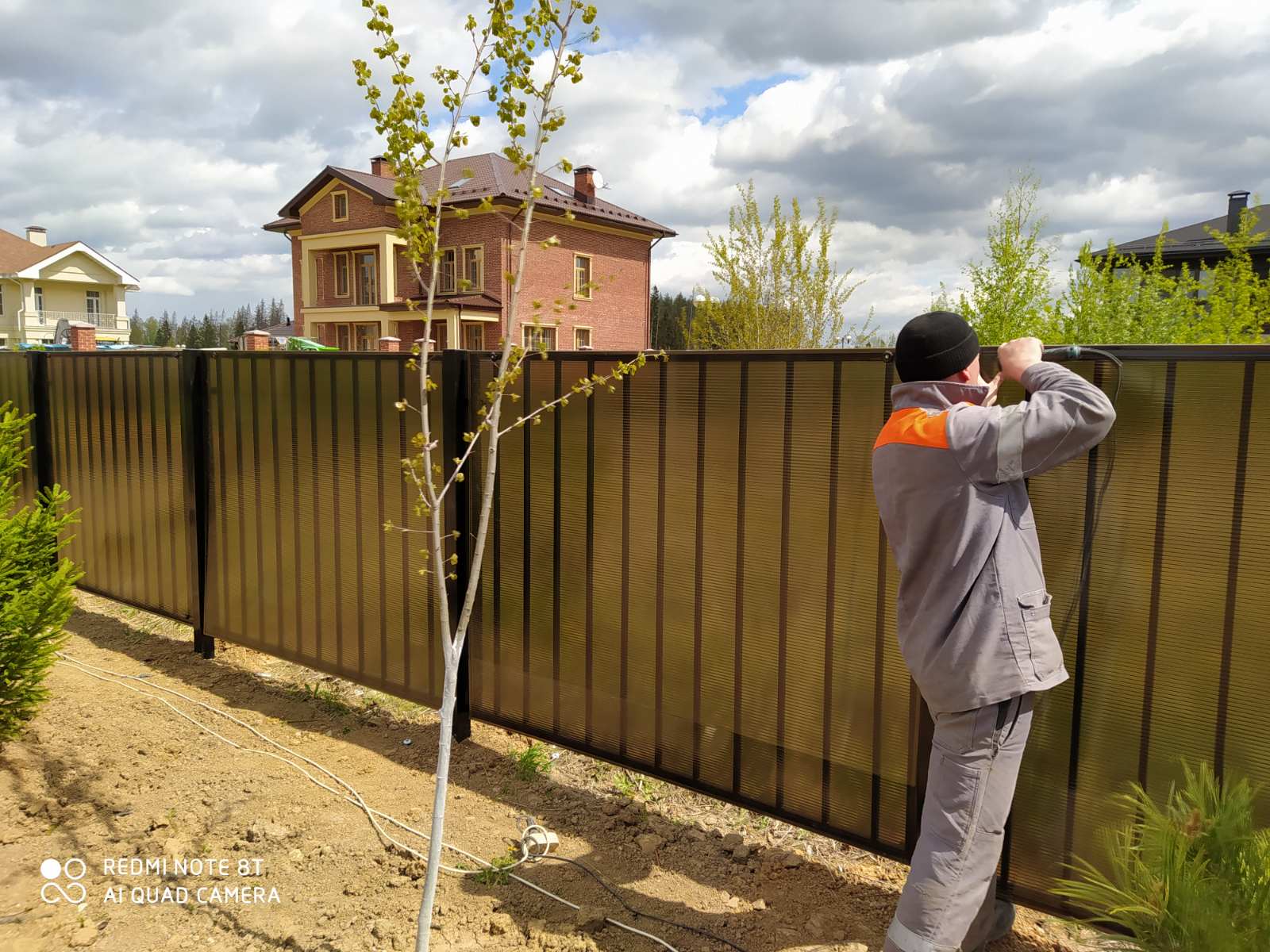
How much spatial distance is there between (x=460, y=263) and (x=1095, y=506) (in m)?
32.7

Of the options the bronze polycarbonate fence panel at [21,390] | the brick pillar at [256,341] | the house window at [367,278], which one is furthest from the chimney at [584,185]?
the bronze polycarbonate fence panel at [21,390]

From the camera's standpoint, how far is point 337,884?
3051mm

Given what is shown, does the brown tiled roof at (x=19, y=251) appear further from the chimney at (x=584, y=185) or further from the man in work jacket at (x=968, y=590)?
the man in work jacket at (x=968, y=590)

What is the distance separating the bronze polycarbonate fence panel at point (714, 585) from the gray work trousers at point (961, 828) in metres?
0.55

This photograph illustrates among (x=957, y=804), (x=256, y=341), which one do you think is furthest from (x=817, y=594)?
(x=256, y=341)

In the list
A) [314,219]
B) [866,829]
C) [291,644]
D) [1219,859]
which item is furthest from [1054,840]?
[314,219]

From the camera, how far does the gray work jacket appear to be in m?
2.09

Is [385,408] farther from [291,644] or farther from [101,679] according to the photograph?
[101,679]

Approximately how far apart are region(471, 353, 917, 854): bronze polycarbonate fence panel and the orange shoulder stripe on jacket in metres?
0.46

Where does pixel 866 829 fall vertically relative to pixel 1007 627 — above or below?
below

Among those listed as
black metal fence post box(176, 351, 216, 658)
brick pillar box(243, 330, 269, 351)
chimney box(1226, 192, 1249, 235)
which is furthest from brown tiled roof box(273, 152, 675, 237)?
black metal fence post box(176, 351, 216, 658)

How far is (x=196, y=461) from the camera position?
17.5 ft

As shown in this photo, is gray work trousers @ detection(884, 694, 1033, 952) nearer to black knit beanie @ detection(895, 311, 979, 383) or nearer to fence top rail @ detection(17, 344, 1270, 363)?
black knit beanie @ detection(895, 311, 979, 383)

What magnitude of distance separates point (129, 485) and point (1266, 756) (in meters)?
6.26
